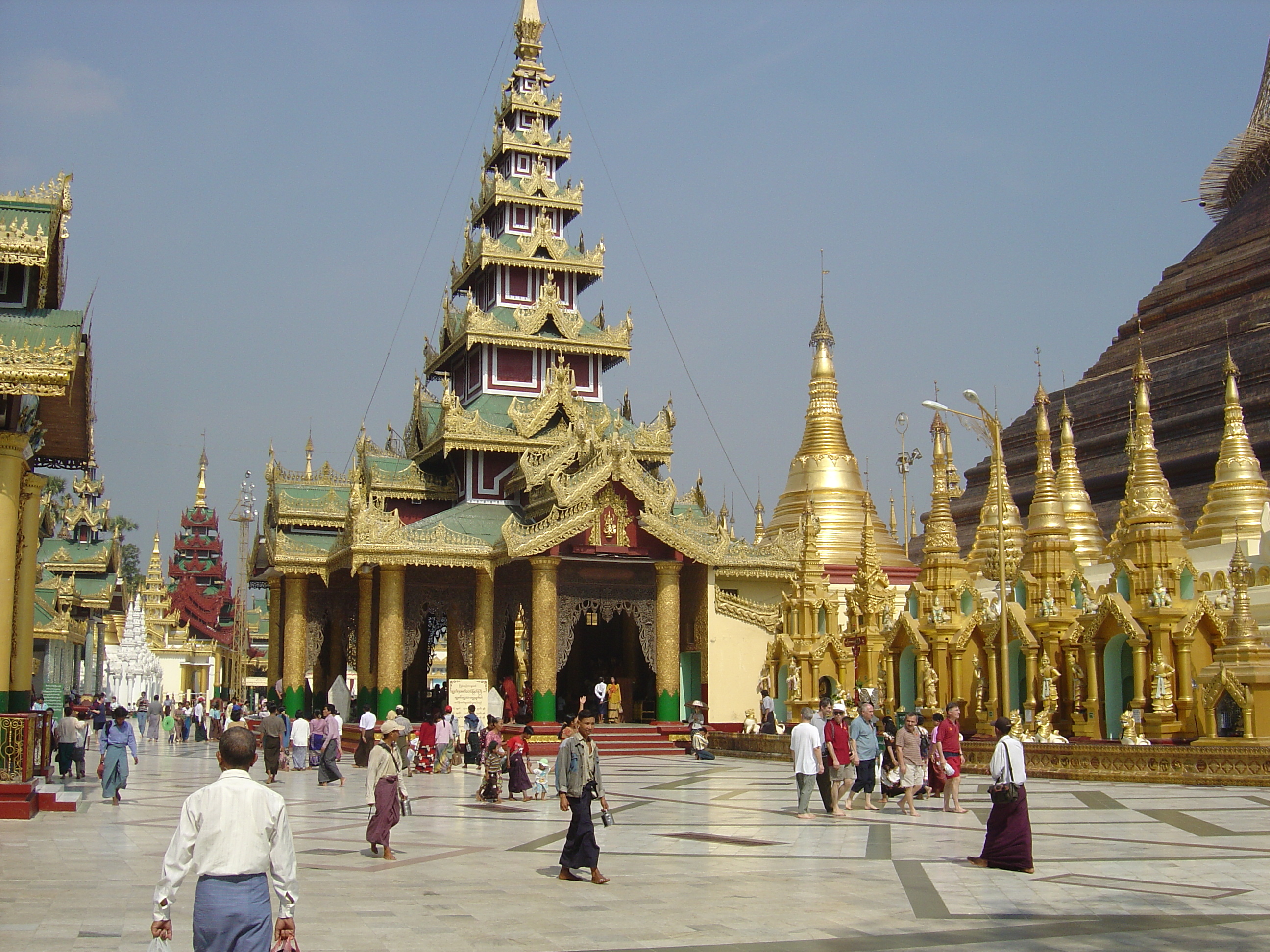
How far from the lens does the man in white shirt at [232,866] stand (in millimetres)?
5980

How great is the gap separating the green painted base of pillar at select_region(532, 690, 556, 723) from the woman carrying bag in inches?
754

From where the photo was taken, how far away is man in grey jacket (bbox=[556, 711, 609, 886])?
11.3 metres

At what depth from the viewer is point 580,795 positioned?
11.8m

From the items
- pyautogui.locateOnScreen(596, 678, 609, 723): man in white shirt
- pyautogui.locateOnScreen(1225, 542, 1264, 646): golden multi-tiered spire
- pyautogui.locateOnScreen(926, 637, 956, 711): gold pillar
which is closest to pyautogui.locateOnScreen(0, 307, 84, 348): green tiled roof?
pyautogui.locateOnScreen(1225, 542, 1264, 646): golden multi-tiered spire

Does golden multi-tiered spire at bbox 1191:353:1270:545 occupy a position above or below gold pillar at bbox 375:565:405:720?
above

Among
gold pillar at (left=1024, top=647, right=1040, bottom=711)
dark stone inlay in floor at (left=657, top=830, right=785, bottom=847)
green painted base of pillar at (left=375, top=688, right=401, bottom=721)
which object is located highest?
Answer: gold pillar at (left=1024, top=647, right=1040, bottom=711)

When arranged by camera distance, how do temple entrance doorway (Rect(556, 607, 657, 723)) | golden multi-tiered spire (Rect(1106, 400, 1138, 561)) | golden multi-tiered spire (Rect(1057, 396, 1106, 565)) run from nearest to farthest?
golden multi-tiered spire (Rect(1106, 400, 1138, 561)), golden multi-tiered spire (Rect(1057, 396, 1106, 565)), temple entrance doorway (Rect(556, 607, 657, 723))

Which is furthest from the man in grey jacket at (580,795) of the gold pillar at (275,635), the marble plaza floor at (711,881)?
the gold pillar at (275,635)

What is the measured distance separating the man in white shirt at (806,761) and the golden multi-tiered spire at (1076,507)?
20259 mm

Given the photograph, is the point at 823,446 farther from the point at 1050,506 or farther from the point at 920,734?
the point at 920,734

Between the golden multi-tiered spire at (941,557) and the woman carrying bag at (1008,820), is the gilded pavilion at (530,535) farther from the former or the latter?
the woman carrying bag at (1008,820)

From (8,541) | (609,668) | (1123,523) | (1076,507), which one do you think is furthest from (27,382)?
(1076,507)

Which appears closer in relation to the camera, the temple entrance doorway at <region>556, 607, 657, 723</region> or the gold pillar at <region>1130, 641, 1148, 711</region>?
the gold pillar at <region>1130, 641, 1148, 711</region>

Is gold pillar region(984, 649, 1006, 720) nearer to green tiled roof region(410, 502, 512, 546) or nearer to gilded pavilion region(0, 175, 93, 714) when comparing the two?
green tiled roof region(410, 502, 512, 546)
